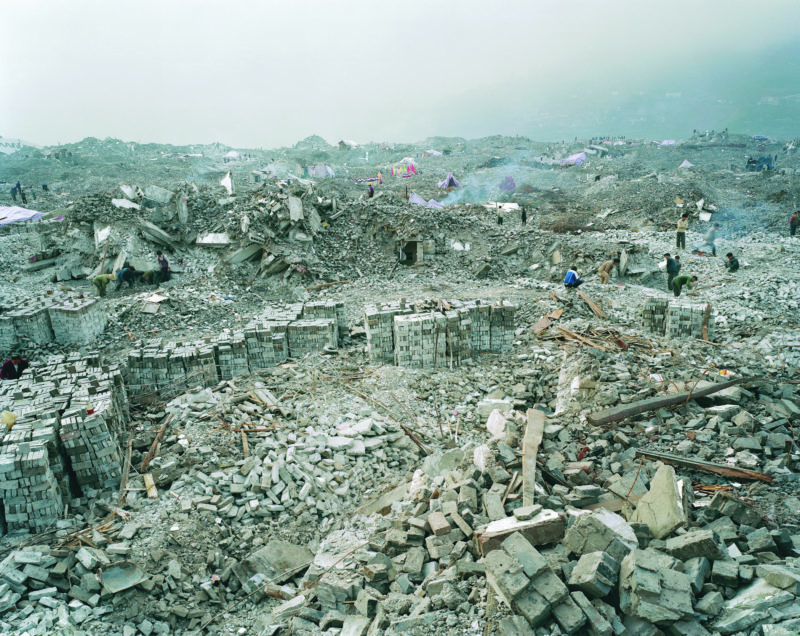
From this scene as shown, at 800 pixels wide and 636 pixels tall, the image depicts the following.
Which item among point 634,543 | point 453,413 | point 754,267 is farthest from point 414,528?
point 754,267

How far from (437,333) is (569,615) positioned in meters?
5.66

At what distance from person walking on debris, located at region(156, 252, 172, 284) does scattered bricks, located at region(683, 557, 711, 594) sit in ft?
47.8

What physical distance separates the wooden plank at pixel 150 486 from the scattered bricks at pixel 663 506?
5.11 meters

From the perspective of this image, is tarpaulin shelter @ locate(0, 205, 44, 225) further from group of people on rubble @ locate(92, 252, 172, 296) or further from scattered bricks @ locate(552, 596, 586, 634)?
scattered bricks @ locate(552, 596, 586, 634)

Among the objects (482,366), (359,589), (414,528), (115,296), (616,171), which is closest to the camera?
(359,589)

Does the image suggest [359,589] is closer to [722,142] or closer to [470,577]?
[470,577]

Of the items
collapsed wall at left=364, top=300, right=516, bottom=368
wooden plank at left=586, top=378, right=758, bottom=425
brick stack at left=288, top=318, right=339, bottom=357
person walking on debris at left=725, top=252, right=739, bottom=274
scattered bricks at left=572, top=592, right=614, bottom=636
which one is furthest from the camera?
person walking on debris at left=725, top=252, right=739, bottom=274

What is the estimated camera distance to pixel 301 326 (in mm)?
8812

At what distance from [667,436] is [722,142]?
63.5 meters

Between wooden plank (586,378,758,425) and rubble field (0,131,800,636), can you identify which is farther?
wooden plank (586,378,758,425)

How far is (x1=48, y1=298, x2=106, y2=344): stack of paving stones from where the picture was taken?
33.2ft

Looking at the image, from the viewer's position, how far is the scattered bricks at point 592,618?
9.75 feet

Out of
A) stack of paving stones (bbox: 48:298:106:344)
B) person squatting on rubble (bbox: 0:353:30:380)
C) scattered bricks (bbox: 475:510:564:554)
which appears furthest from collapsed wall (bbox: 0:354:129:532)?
scattered bricks (bbox: 475:510:564:554)

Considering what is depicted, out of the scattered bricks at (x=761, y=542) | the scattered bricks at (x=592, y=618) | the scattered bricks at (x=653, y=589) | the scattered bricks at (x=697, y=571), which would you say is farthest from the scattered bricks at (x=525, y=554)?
the scattered bricks at (x=761, y=542)
